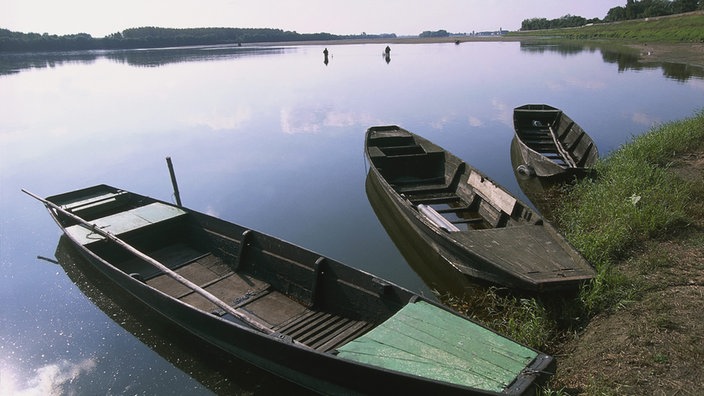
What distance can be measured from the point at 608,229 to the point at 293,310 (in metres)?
6.96

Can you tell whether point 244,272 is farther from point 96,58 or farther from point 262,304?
point 96,58

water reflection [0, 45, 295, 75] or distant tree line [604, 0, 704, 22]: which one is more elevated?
distant tree line [604, 0, 704, 22]

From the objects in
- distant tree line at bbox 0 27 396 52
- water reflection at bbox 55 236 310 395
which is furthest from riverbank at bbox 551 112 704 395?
distant tree line at bbox 0 27 396 52

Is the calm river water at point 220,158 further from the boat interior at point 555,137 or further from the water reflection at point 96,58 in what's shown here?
the water reflection at point 96,58

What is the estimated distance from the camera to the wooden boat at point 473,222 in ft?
25.5

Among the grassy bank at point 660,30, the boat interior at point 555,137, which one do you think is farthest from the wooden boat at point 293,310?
the grassy bank at point 660,30

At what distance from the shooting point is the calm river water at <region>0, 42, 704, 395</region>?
850 cm

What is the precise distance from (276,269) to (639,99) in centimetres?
2883

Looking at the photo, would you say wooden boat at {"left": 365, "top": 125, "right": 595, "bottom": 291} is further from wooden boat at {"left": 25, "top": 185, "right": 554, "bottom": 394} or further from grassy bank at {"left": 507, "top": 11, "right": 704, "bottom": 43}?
grassy bank at {"left": 507, "top": 11, "right": 704, "bottom": 43}

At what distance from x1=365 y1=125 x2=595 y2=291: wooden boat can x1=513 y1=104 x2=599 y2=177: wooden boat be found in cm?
300

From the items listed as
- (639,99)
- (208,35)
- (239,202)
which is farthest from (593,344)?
(208,35)

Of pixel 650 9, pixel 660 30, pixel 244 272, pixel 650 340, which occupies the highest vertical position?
pixel 650 9

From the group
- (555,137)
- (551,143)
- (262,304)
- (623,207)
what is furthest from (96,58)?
(623,207)

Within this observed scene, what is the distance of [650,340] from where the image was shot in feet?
20.1
